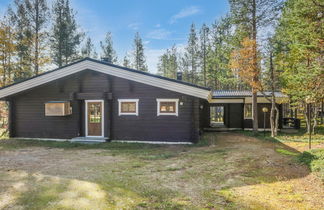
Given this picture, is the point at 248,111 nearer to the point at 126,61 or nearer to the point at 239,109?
the point at 239,109

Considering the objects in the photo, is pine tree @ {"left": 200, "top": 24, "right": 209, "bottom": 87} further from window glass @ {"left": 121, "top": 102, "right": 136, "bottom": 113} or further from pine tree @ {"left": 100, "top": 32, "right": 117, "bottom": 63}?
window glass @ {"left": 121, "top": 102, "right": 136, "bottom": 113}

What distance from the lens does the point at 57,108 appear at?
922 centimetres

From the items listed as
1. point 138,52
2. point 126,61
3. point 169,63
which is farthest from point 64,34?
point 169,63

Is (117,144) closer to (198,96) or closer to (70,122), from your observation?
(70,122)

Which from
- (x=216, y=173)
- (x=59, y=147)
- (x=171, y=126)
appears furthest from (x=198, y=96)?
(x=59, y=147)

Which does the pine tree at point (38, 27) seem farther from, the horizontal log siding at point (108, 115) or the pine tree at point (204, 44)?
the pine tree at point (204, 44)

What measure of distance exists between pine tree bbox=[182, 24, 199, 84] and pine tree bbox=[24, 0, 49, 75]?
19007 mm

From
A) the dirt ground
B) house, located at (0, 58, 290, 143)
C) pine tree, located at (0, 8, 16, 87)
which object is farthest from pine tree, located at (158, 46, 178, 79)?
the dirt ground

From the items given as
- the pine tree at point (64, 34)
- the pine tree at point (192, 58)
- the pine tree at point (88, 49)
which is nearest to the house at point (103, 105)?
the pine tree at point (64, 34)

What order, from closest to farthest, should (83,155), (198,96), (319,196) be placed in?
1. (319,196)
2. (83,155)
3. (198,96)

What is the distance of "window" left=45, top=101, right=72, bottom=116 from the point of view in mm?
9141

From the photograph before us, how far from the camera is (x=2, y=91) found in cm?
984

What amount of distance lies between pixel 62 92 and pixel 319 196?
34.9 ft

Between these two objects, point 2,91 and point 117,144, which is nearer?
point 117,144
